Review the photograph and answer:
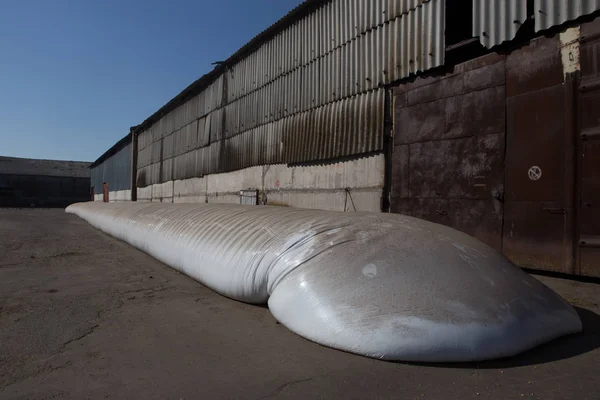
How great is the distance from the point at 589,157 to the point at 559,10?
1.87m

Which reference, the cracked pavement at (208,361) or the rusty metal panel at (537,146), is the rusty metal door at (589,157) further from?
the cracked pavement at (208,361)

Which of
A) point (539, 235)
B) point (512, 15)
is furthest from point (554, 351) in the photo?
point (512, 15)

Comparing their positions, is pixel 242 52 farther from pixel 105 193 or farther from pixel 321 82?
pixel 105 193

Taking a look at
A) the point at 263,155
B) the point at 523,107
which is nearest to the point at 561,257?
the point at 523,107

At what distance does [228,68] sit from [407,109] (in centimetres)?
886

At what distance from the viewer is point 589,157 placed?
462 centimetres

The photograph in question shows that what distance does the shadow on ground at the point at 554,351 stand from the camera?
240 cm

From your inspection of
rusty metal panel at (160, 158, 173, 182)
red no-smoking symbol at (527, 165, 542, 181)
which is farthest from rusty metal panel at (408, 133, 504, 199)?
rusty metal panel at (160, 158, 173, 182)

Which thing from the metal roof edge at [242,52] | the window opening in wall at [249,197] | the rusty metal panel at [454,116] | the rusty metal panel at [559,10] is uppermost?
the metal roof edge at [242,52]

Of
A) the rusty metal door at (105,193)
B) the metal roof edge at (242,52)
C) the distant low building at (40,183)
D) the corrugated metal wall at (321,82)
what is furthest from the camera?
the distant low building at (40,183)

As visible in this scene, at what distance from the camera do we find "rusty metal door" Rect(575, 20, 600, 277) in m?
4.55

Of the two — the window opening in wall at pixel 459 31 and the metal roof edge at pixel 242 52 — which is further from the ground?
the metal roof edge at pixel 242 52

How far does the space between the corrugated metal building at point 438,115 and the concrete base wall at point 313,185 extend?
37 millimetres

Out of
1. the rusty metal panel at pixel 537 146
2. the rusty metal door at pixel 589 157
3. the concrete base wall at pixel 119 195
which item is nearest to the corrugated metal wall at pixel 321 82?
the rusty metal panel at pixel 537 146
